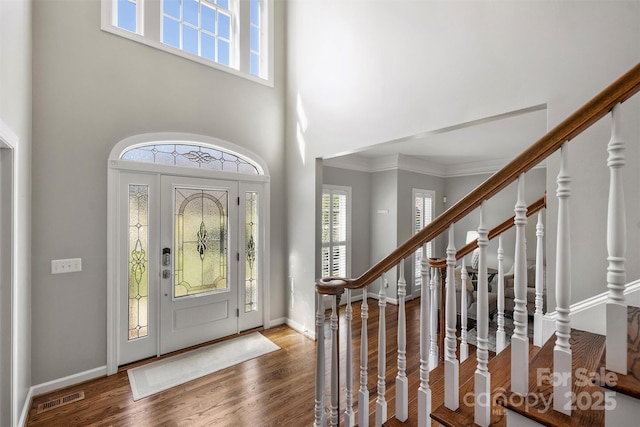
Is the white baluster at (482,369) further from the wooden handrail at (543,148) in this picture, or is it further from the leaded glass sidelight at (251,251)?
the leaded glass sidelight at (251,251)

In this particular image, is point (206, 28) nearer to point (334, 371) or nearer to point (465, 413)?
point (334, 371)

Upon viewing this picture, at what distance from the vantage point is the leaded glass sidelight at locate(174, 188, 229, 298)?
3.30m

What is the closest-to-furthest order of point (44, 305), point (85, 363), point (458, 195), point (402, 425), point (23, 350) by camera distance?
point (402, 425) < point (23, 350) < point (44, 305) < point (85, 363) < point (458, 195)

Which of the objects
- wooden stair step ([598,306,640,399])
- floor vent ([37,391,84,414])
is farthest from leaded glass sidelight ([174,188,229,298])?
wooden stair step ([598,306,640,399])

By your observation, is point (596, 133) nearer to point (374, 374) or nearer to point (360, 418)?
point (360, 418)

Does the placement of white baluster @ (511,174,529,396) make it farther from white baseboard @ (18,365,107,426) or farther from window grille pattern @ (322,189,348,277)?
window grille pattern @ (322,189,348,277)

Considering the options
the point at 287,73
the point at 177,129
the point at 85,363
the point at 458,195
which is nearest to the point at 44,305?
the point at 85,363

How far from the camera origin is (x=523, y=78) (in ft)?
6.51

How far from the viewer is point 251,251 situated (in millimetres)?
3840

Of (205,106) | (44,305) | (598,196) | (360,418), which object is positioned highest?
(205,106)

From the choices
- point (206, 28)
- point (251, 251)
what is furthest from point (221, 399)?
point (206, 28)

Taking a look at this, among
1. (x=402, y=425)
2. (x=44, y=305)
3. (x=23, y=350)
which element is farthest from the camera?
(x=44, y=305)

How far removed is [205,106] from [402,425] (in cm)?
348

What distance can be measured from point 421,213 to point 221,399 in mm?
4739
